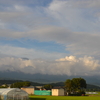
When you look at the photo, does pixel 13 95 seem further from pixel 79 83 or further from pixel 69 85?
pixel 79 83

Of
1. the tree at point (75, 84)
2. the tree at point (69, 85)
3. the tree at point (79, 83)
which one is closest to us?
the tree at point (69, 85)

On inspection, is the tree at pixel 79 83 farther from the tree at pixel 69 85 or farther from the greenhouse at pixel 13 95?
the greenhouse at pixel 13 95

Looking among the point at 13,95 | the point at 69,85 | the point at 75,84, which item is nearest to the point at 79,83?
the point at 75,84

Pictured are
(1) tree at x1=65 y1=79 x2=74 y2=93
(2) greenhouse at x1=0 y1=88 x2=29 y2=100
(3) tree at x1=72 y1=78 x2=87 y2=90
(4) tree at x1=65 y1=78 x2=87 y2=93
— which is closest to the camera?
(2) greenhouse at x1=0 y1=88 x2=29 y2=100

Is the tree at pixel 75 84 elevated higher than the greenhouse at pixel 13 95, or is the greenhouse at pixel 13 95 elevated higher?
the tree at pixel 75 84

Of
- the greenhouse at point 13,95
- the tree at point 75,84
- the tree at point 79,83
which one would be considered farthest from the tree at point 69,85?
the greenhouse at point 13,95

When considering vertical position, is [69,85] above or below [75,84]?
below

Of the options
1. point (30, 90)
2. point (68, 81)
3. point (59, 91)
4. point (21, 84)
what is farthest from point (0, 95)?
point (21, 84)

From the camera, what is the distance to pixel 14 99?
46.6 metres

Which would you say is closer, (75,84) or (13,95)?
(13,95)

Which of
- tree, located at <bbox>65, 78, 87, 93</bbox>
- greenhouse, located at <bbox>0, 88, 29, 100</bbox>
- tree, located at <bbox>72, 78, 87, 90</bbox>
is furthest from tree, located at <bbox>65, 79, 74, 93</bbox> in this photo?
greenhouse, located at <bbox>0, 88, 29, 100</bbox>

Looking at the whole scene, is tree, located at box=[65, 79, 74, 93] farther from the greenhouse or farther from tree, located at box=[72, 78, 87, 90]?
the greenhouse

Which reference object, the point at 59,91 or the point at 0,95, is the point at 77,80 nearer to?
the point at 59,91

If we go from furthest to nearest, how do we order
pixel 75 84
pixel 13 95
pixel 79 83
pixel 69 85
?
1. pixel 75 84
2. pixel 79 83
3. pixel 69 85
4. pixel 13 95
